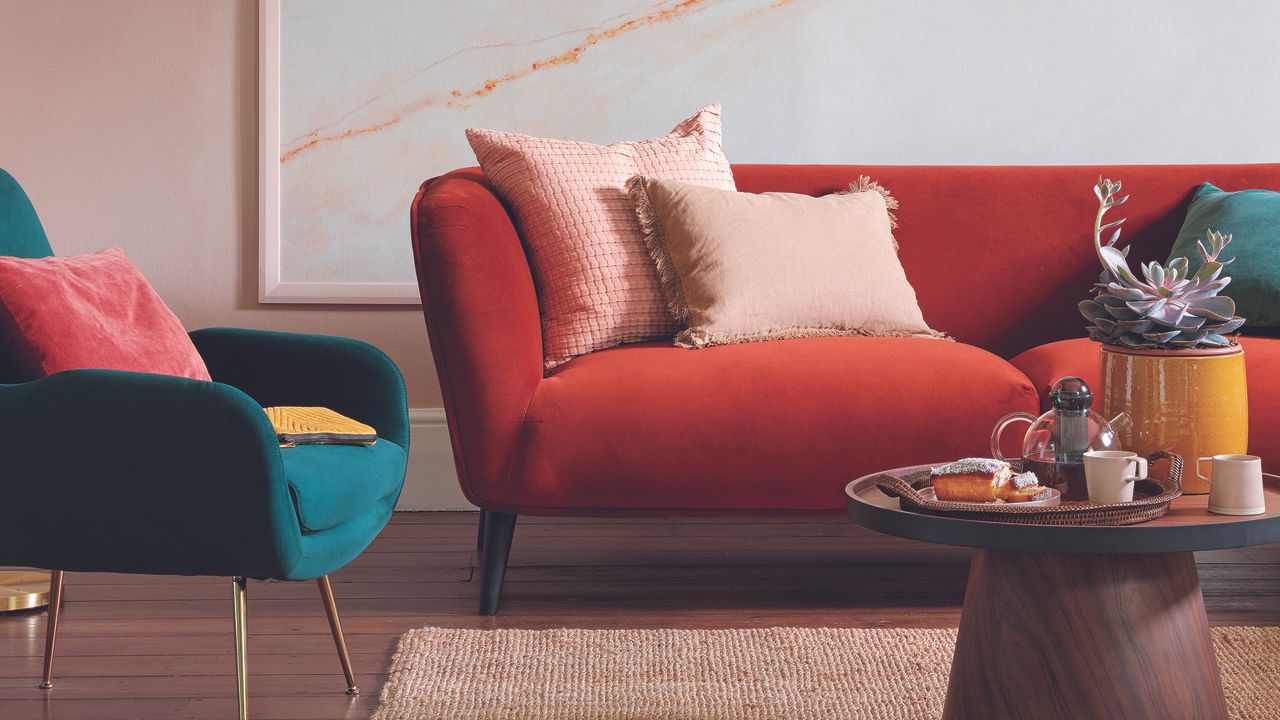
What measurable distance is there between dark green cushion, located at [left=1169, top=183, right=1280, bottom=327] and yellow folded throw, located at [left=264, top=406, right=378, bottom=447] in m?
1.78

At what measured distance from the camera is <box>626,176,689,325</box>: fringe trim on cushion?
242 cm

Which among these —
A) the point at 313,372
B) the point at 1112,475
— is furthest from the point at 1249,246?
the point at 313,372

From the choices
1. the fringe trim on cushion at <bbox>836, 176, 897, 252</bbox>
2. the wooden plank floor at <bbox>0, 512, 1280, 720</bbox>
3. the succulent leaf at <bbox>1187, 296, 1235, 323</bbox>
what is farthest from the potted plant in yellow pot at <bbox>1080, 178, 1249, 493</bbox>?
the fringe trim on cushion at <bbox>836, 176, 897, 252</bbox>

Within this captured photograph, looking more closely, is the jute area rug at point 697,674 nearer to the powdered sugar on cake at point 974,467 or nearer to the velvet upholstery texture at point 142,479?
the velvet upholstery texture at point 142,479

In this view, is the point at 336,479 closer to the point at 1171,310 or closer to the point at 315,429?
the point at 315,429

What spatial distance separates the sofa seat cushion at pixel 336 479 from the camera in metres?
1.55

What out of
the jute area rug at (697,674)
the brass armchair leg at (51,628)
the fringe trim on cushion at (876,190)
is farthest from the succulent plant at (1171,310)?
the brass armchair leg at (51,628)

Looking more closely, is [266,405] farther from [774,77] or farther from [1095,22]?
[1095,22]

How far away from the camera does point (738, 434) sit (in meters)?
2.07

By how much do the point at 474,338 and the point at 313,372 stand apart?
0.29 metres

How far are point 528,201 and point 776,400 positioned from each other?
70 cm

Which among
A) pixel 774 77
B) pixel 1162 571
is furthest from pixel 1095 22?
pixel 1162 571

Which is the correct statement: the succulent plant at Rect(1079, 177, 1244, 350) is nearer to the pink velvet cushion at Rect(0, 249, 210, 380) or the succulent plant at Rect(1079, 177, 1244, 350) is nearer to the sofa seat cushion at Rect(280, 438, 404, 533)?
the sofa seat cushion at Rect(280, 438, 404, 533)

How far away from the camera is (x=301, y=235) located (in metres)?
3.07
